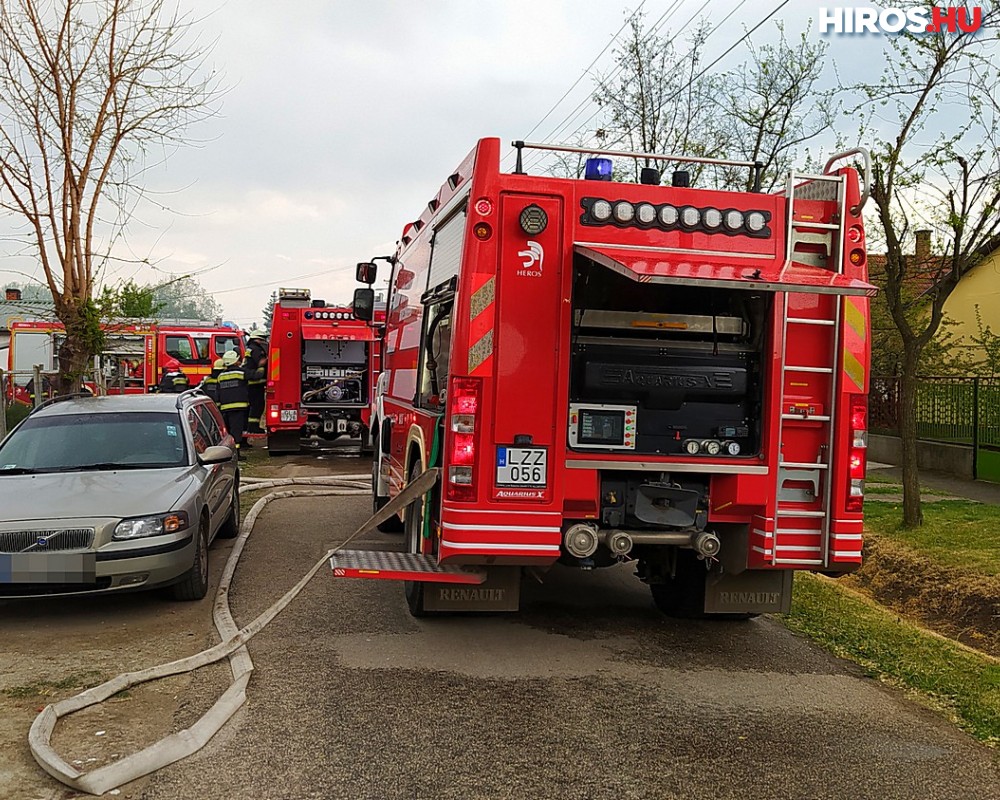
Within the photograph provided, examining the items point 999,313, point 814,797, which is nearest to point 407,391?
point 814,797

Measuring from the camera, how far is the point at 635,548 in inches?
258

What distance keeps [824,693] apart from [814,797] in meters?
1.49

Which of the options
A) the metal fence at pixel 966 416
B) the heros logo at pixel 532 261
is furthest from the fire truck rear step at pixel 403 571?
the metal fence at pixel 966 416

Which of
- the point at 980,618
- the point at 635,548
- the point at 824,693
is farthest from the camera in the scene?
the point at 980,618

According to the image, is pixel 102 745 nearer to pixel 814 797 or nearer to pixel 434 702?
pixel 434 702

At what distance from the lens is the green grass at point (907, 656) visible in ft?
17.9

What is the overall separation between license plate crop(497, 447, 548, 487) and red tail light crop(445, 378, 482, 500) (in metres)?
0.17

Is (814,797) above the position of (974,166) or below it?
below

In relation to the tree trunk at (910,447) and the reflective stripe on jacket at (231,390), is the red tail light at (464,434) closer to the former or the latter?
the tree trunk at (910,447)

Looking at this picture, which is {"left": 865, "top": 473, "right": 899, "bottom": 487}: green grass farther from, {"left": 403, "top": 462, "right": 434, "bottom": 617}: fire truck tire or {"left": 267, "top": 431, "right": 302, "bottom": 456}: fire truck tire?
{"left": 267, "top": 431, "right": 302, "bottom": 456}: fire truck tire

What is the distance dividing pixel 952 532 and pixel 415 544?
631 cm

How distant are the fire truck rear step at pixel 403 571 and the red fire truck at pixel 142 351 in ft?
69.0

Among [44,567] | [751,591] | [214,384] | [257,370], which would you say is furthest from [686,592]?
[257,370]

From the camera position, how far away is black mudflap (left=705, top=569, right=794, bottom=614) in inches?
259
